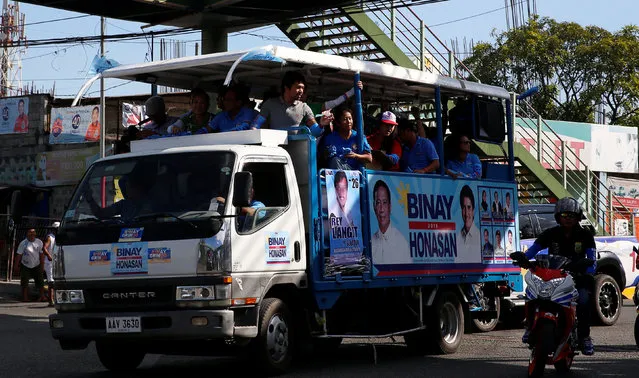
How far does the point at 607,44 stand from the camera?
4888 cm

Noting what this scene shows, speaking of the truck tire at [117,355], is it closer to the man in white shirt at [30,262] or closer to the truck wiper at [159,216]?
the truck wiper at [159,216]

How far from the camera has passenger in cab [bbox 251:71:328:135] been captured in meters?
11.7

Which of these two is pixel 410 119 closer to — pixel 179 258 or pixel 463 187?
pixel 463 187

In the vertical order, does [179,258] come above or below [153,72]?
below

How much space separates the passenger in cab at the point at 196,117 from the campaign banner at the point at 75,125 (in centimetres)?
1985

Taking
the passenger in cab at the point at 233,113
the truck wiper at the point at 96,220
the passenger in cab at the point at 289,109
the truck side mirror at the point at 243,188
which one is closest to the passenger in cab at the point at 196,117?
the passenger in cab at the point at 233,113

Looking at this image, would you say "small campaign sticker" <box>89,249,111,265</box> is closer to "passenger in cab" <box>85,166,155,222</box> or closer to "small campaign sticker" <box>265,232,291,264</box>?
"passenger in cab" <box>85,166,155,222</box>

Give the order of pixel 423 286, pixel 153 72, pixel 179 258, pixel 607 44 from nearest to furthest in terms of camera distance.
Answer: pixel 179 258, pixel 153 72, pixel 423 286, pixel 607 44

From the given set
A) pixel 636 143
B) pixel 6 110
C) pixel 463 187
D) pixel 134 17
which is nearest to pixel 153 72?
pixel 463 187

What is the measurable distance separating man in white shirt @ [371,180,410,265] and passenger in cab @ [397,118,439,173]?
1166 mm

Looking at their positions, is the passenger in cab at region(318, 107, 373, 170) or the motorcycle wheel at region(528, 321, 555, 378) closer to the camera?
the motorcycle wheel at region(528, 321, 555, 378)

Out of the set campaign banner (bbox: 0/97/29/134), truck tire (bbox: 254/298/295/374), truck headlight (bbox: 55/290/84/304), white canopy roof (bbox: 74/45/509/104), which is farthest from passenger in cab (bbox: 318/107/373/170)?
campaign banner (bbox: 0/97/29/134)

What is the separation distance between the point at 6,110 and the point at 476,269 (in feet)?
74.8

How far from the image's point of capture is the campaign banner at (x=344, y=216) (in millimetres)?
11289
